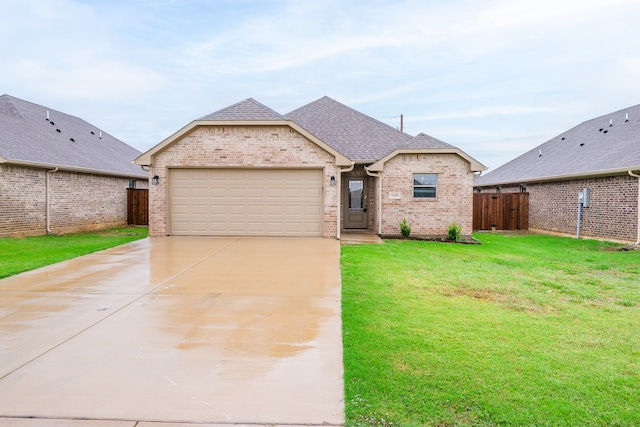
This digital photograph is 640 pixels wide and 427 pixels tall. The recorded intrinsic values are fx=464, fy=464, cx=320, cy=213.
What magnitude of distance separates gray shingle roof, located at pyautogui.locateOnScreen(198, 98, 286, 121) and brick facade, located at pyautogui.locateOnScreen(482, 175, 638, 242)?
12.2m

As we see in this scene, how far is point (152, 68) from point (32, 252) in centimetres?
1462

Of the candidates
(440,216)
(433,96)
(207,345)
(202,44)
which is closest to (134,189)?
(202,44)

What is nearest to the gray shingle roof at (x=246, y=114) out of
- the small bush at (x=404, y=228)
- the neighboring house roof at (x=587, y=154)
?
the small bush at (x=404, y=228)

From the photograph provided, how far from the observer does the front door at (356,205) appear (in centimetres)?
1912

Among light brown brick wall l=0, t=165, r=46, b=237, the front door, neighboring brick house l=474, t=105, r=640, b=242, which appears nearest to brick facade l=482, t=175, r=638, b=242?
neighboring brick house l=474, t=105, r=640, b=242

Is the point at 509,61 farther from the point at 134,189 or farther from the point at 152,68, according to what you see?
the point at 134,189

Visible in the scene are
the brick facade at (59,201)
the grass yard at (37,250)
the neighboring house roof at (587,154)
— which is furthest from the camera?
the neighboring house roof at (587,154)

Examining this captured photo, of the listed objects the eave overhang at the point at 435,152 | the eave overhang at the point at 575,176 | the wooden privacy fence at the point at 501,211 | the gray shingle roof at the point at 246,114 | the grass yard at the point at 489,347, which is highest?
the gray shingle roof at the point at 246,114

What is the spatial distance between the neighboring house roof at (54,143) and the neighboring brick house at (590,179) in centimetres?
2023

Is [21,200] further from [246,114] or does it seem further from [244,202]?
[246,114]

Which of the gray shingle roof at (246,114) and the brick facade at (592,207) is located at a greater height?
the gray shingle roof at (246,114)

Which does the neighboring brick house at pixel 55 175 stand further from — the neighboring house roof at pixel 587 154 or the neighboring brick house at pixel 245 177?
the neighboring house roof at pixel 587 154

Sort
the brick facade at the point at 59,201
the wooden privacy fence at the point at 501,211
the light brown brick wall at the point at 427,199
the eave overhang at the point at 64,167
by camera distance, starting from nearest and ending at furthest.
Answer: the eave overhang at the point at 64,167 < the brick facade at the point at 59,201 < the light brown brick wall at the point at 427,199 < the wooden privacy fence at the point at 501,211

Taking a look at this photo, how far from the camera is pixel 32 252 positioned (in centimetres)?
1247
